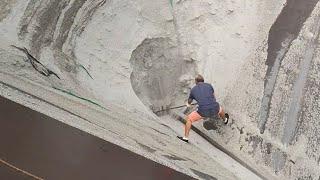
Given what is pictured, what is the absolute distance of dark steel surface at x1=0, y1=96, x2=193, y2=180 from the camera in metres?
6.90

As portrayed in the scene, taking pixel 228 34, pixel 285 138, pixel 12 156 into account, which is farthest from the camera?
pixel 228 34

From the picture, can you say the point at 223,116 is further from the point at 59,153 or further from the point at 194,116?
the point at 59,153

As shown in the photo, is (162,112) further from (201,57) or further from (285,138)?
(285,138)

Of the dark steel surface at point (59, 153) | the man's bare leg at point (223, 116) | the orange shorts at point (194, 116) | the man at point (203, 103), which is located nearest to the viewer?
the dark steel surface at point (59, 153)

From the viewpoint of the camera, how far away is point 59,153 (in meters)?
7.25

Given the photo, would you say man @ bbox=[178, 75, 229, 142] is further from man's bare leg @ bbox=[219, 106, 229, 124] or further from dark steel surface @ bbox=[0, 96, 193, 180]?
dark steel surface @ bbox=[0, 96, 193, 180]

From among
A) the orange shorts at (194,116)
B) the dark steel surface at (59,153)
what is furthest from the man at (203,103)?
the dark steel surface at (59,153)

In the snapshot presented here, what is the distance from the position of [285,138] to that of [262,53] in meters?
1.93

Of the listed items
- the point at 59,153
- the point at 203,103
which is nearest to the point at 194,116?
the point at 203,103

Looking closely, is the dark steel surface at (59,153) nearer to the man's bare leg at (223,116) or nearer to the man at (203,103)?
the man at (203,103)

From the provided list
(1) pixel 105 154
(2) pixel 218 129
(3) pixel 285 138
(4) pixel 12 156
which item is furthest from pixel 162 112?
(4) pixel 12 156

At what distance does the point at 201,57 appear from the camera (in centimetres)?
1108

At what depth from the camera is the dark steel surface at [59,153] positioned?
6.90 m

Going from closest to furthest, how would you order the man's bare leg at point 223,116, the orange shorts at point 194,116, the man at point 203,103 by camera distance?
the man at point 203,103 → the orange shorts at point 194,116 → the man's bare leg at point 223,116
